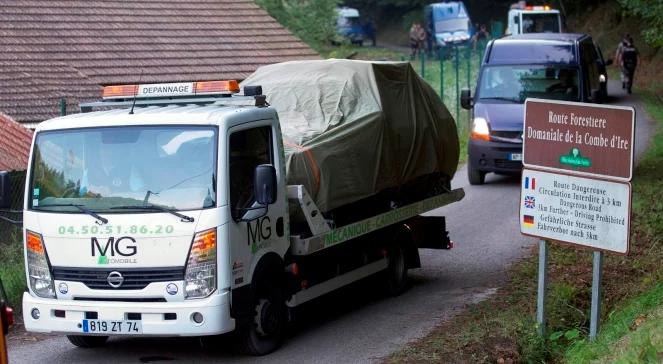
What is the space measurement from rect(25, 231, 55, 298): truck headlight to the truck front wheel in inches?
65.3

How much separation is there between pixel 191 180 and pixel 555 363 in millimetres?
3430

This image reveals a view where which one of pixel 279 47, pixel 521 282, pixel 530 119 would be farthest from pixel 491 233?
pixel 279 47

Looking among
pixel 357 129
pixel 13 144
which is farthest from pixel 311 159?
pixel 13 144

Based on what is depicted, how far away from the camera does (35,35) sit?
20344 mm

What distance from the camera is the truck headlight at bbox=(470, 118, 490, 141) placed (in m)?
19.2

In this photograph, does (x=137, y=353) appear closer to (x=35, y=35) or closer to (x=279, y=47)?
(x=35, y=35)

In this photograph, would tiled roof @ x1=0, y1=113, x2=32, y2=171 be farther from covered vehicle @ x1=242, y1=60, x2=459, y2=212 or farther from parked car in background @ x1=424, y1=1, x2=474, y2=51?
parked car in background @ x1=424, y1=1, x2=474, y2=51

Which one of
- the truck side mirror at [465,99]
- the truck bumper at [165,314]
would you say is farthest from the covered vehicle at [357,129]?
the truck side mirror at [465,99]

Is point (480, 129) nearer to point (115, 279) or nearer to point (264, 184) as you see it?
point (264, 184)

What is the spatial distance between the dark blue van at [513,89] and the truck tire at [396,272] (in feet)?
23.9

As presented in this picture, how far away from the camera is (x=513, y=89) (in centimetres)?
1970

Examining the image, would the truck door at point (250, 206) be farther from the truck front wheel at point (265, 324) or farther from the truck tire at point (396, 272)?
the truck tire at point (396, 272)

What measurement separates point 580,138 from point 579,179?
1.12 ft

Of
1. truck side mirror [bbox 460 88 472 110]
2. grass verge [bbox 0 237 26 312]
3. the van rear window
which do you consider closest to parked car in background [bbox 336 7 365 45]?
the van rear window
